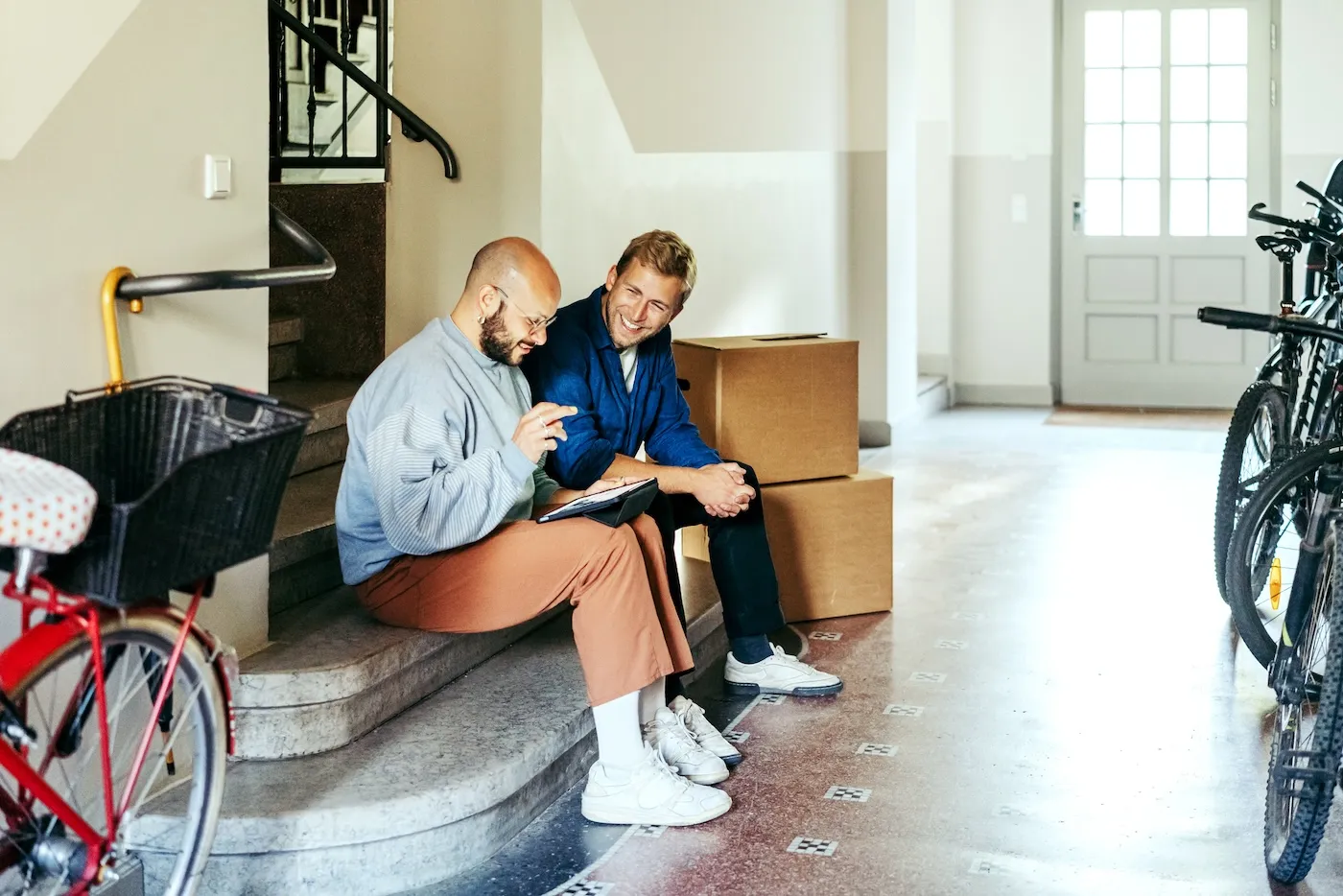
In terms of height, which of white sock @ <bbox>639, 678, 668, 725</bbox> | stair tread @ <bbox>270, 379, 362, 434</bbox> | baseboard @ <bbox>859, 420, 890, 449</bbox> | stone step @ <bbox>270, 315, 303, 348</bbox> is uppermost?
stone step @ <bbox>270, 315, 303, 348</bbox>

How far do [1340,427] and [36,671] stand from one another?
295 centimetres

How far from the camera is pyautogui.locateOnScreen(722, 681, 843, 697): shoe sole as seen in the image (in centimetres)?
353

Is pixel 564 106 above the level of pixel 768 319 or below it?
above

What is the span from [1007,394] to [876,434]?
1.87 m

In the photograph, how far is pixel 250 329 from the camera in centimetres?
281

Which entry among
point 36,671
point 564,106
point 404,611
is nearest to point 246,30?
point 404,611

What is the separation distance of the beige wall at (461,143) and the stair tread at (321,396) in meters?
0.27

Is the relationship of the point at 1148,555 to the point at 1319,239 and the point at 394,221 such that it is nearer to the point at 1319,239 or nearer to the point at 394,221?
the point at 1319,239

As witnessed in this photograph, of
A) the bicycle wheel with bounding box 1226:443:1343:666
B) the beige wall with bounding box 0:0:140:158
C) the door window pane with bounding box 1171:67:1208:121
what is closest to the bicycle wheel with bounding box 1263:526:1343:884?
the bicycle wheel with bounding box 1226:443:1343:666

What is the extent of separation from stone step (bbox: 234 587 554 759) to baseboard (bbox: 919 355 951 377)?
6.41 meters

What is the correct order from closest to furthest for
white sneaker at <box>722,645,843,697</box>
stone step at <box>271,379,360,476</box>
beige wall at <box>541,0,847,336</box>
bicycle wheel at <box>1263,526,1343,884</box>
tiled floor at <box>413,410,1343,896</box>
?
1. bicycle wheel at <box>1263,526,1343,884</box>
2. tiled floor at <box>413,410,1343,896</box>
3. white sneaker at <box>722,645,843,697</box>
4. stone step at <box>271,379,360,476</box>
5. beige wall at <box>541,0,847,336</box>

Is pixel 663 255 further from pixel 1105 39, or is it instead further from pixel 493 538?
pixel 1105 39

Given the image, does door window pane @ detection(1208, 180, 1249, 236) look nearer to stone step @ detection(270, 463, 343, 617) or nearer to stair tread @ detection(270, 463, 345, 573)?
stair tread @ detection(270, 463, 345, 573)

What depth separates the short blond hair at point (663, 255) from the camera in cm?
320
